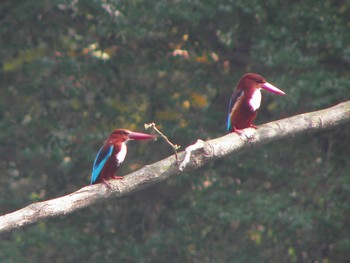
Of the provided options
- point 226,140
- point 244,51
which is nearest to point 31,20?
point 244,51

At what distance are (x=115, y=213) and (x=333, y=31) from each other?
8.23 ft

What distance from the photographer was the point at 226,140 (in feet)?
13.1

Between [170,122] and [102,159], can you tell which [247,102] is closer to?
[102,159]

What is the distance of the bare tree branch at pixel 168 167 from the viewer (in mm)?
3465

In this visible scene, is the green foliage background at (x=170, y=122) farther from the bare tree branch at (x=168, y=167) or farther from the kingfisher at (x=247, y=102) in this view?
the bare tree branch at (x=168, y=167)

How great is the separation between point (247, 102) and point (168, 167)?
122cm

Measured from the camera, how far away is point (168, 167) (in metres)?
3.80

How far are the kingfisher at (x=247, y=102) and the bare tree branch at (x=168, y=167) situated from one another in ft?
2.00

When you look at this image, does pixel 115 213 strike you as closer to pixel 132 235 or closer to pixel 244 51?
pixel 132 235

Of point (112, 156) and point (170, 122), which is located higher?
point (112, 156)

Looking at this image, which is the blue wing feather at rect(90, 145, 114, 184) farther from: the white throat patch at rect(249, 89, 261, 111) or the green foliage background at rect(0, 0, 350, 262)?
the green foliage background at rect(0, 0, 350, 262)

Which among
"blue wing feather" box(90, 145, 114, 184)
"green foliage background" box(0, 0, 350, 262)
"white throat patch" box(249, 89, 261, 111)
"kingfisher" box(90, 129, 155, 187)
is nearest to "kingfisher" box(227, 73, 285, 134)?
"white throat patch" box(249, 89, 261, 111)

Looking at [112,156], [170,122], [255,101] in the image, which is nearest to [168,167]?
[112,156]

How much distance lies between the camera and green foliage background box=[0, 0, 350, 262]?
22.1 ft
